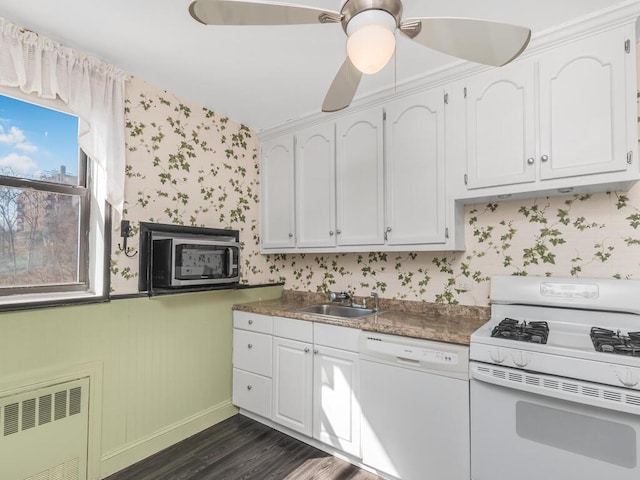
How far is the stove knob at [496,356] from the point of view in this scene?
1.55 meters

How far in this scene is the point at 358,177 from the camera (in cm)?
243

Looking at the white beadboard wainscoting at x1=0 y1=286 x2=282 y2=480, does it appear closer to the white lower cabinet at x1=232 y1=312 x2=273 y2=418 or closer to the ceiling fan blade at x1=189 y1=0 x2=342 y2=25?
the white lower cabinet at x1=232 y1=312 x2=273 y2=418

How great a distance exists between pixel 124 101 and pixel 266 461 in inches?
94.4

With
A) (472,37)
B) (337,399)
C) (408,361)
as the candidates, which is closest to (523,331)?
(408,361)

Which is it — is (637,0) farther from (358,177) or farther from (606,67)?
(358,177)

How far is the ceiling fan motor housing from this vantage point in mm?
1023

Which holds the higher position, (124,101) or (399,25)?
(124,101)

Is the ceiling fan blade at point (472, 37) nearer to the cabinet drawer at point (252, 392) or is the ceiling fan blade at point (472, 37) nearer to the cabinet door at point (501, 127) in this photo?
the cabinet door at point (501, 127)

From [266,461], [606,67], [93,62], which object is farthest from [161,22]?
[266,461]

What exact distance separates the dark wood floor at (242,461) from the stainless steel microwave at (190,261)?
107cm

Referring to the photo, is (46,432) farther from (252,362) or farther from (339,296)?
(339,296)

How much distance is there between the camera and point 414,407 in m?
1.84

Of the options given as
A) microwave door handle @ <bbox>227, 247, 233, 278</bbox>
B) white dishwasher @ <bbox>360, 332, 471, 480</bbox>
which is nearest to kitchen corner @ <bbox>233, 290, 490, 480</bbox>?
white dishwasher @ <bbox>360, 332, 471, 480</bbox>

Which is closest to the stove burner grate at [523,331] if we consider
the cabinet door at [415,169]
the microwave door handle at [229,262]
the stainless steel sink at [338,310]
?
the cabinet door at [415,169]
